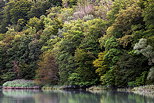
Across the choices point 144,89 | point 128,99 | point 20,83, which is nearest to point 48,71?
point 20,83

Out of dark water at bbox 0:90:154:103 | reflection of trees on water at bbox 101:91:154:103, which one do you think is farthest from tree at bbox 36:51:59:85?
reflection of trees on water at bbox 101:91:154:103

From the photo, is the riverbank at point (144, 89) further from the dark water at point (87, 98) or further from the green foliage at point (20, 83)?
the green foliage at point (20, 83)

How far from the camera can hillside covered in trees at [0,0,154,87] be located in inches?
1069

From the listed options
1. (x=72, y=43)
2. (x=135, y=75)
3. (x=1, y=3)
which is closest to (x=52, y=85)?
(x=72, y=43)

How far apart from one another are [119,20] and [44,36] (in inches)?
862

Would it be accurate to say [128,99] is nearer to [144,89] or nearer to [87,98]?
[87,98]

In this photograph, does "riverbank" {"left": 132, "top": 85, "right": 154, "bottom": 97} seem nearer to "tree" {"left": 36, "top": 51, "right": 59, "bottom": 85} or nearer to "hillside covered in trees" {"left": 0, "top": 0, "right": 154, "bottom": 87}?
"hillside covered in trees" {"left": 0, "top": 0, "right": 154, "bottom": 87}

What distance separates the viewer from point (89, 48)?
3434cm

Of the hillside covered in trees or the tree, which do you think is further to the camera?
the tree

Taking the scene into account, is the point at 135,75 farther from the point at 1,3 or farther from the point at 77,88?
the point at 1,3

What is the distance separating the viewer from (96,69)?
33.3 m

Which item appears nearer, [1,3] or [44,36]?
[44,36]

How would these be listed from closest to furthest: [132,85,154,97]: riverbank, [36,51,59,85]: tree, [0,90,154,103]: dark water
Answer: [0,90,154,103]: dark water → [132,85,154,97]: riverbank → [36,51,59,85]: tree

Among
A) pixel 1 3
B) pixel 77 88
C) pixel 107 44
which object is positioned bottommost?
pixel 77 88
